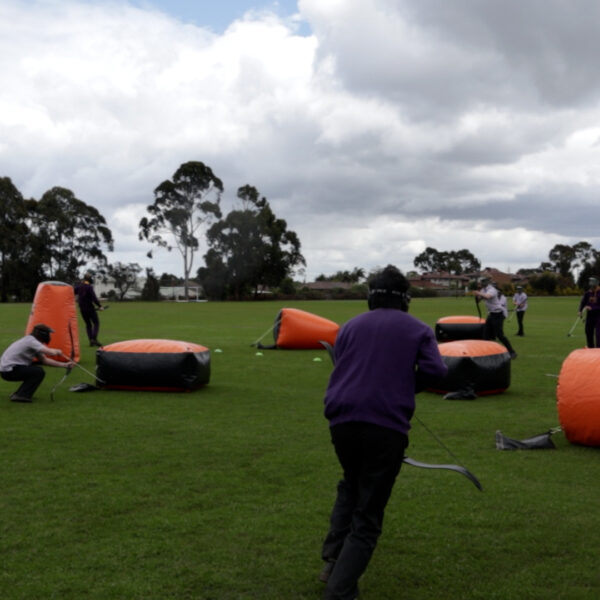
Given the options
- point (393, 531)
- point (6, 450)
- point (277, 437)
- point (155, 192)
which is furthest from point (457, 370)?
point (155, 192)

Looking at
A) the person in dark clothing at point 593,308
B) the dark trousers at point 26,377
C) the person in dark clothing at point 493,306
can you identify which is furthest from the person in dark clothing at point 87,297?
the person in dark clothing at point 593,308

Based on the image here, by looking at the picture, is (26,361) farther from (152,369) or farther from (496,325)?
(496,325)

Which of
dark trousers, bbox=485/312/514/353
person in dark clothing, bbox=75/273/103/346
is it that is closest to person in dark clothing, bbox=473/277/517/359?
dark trousers, bbox=485/312/514/353

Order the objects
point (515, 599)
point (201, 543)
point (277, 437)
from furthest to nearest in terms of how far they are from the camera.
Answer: point (277, 437) < point (201, 543) < point (515, 599)

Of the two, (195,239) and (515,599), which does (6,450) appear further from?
(195,239)

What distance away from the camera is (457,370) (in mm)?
11352

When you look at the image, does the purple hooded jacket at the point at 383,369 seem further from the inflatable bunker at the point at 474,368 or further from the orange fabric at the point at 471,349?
the orange fabric at the point at 471,349

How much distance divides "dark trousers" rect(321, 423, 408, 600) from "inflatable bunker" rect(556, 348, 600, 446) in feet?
15.0

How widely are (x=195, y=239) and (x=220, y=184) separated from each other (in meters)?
7.55

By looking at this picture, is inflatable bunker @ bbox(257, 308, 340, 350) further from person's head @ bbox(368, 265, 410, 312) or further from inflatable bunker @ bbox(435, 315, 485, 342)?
person's head @ bbox(368, 265, 410, 312)

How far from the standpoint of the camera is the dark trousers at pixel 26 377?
10.6 metres

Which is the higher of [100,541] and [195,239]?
[195,239]

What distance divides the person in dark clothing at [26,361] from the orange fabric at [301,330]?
32.2 ft

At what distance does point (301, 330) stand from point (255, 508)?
14.3 metres
